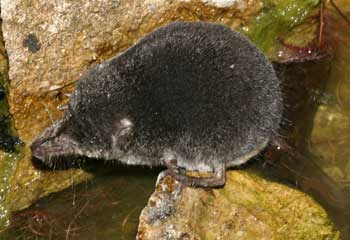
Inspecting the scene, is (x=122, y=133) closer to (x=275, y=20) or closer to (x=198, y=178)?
(x=198, y=178)

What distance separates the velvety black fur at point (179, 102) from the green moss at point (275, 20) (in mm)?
760

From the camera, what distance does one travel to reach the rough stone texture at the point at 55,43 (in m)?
4.50

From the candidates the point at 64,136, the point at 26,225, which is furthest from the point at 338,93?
the point at 26,225

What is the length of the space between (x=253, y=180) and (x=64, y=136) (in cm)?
112

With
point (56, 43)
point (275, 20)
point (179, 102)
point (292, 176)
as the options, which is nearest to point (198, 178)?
point (179, 102)

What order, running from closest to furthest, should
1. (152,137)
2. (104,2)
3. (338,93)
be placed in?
(152,137)
(104,2)
(338,93)

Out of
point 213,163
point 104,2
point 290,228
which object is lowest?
point 290,228

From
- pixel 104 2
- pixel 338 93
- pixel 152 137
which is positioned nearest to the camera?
pixel 152 137

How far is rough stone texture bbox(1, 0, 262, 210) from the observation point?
4.50m

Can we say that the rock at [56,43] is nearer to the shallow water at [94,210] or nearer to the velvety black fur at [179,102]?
the shallow water at [94,210]

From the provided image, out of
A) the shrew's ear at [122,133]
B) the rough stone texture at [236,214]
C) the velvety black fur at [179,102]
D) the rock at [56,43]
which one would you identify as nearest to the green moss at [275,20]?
the rock at [56,43]

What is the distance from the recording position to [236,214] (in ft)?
14.3

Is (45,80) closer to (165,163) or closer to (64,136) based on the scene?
(64,136)

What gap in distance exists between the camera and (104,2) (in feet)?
15.1
